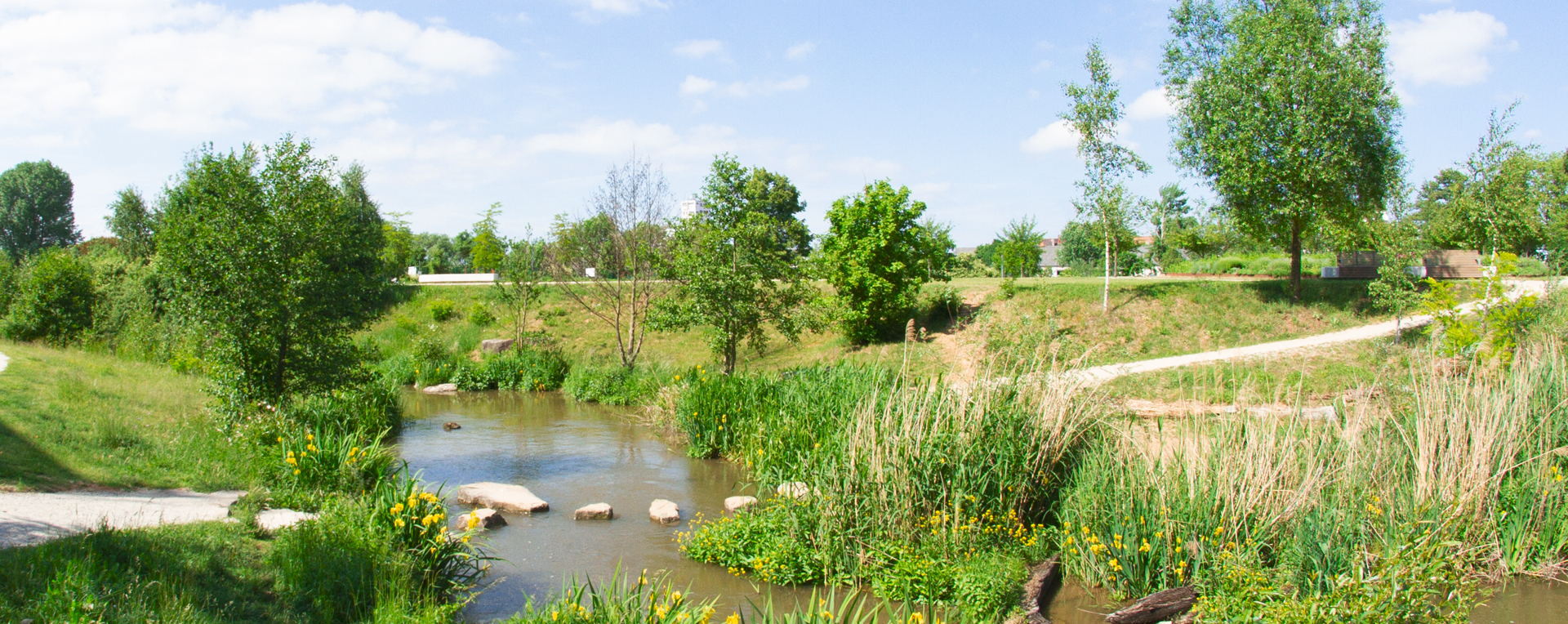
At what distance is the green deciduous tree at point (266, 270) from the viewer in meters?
11.2

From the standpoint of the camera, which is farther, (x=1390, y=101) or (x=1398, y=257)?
(x=1390, y=101)

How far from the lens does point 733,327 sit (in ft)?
63.9

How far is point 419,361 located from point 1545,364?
23767mm

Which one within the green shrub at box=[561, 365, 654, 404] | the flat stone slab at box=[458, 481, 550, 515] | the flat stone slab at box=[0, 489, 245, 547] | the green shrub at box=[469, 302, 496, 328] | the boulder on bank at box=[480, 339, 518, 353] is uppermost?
the green shrub at box=[469, 302, 496, 328]

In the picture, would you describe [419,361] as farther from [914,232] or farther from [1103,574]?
[1103,574]

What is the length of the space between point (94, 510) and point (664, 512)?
5.31 m

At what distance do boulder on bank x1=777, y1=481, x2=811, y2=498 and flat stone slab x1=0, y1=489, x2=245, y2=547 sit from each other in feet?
16.6

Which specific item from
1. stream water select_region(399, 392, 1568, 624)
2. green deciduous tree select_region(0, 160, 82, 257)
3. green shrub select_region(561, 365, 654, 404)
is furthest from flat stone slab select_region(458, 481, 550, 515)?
green deciduous tree select_region(0, 160, 82, 257)

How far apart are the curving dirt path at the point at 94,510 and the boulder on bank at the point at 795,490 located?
5092mm

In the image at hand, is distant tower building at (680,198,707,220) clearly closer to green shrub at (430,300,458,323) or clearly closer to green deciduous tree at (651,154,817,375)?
green deciduous tree at (651,154,817,375)

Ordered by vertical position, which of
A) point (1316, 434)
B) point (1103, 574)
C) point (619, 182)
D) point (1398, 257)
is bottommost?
point (1103, 574)

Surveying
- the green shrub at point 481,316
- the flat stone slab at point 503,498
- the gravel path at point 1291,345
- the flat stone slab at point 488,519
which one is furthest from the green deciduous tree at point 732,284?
the green shrub at point 481,316

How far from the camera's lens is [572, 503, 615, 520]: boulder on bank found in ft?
33.2

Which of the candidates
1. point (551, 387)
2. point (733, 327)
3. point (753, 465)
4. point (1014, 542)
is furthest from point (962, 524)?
point (551, 387)
